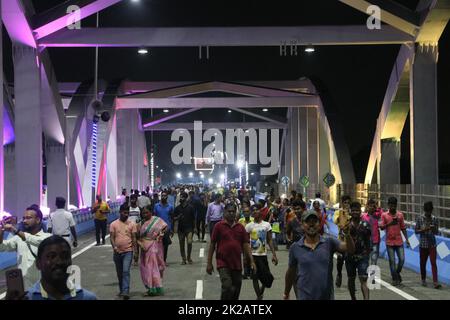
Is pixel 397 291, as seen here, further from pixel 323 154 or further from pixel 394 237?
pixel 323 154

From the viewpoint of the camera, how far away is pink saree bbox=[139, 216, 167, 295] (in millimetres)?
11547

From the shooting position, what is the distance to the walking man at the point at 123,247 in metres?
11.1

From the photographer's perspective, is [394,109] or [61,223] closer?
[61,223]

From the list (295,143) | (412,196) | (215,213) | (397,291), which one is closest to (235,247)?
(397,291)

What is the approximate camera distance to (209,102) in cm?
4119

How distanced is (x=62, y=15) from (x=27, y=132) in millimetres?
4427

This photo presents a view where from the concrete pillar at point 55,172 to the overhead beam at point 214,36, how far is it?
510cm

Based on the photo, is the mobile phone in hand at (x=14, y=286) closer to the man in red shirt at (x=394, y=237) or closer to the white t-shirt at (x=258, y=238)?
the white t-shirt at (x=258, y=238)

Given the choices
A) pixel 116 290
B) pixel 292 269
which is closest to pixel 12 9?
pixel 116 290

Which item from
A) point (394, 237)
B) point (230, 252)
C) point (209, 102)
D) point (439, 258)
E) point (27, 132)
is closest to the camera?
point (230, 252)

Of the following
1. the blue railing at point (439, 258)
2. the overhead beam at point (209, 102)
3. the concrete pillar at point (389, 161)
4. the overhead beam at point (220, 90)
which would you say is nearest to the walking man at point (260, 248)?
the blue railing at point (439, 258)

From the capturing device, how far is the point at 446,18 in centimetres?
2306

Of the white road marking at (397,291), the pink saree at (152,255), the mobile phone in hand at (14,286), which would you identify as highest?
the mobile phone in hand at (14,286)

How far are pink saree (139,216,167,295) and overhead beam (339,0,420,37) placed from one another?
543 inches
